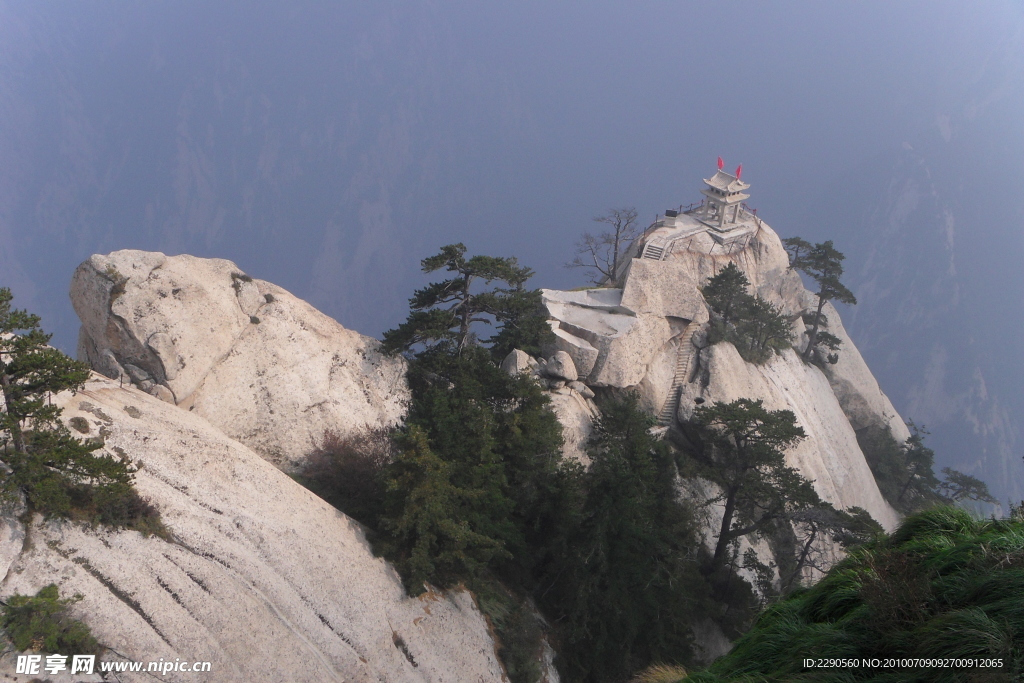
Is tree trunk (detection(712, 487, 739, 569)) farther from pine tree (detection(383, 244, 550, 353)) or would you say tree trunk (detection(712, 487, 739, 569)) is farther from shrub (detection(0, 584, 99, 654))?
shrub (detection(0, 584, 99, 654))

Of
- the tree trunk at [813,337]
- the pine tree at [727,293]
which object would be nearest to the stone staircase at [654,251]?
the pine tree at [727,293]

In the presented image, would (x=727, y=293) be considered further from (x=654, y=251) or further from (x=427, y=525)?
(x=427, y=525)

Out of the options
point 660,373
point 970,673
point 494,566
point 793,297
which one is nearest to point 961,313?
point 793,297

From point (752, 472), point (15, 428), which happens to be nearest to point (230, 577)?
point (15, 428)

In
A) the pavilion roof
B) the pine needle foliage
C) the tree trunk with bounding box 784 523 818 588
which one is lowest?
the tree trunk with bounding box 784 523 818 588

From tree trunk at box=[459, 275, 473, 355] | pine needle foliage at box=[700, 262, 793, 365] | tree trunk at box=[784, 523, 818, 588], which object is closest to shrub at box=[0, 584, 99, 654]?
tree trunk at box=[459, 275, 473, 355]

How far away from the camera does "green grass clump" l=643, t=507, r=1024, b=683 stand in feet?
18.3

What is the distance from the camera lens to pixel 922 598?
6262 mm

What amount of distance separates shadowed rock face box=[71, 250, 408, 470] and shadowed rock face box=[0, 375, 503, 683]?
5.51 ft

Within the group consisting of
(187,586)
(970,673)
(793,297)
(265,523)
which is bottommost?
(970,673)

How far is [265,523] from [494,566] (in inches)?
277

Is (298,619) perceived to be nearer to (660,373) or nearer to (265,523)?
(265,523)

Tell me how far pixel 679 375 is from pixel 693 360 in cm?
115

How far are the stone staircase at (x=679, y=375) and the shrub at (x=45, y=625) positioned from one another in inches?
804
